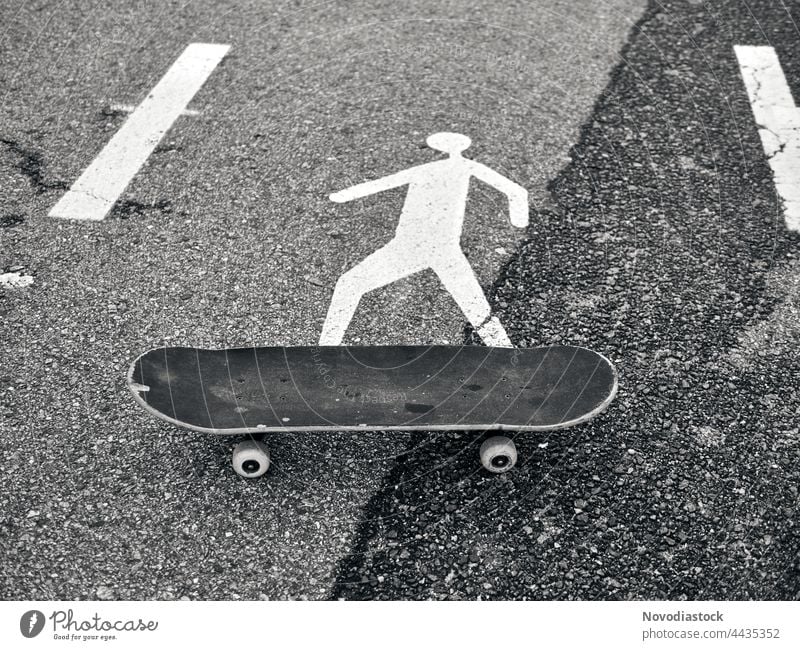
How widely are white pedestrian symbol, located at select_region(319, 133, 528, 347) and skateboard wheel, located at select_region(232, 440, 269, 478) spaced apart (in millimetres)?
938

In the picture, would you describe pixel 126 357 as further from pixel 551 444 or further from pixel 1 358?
pixel 551 444

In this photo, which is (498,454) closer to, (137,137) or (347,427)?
(347,427)

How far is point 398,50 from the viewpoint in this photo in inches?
310

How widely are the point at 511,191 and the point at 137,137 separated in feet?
8.96

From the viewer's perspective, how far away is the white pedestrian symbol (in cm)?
513

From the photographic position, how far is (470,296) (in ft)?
17.3

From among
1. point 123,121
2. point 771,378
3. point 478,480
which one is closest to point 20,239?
point 123,121

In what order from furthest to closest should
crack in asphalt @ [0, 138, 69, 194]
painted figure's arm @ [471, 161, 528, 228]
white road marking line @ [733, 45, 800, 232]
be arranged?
1. white road marking line @ [733, 45, 800, 232]
2. crack in asphalt @ [0, 138, 69, 194]
3. painted figure's arm @ [471, 161, 528, 228]

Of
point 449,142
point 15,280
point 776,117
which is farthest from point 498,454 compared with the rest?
point 776,117

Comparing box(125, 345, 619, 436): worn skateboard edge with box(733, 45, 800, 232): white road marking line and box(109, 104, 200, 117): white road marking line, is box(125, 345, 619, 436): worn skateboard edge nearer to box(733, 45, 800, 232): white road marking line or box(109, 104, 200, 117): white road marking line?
box(733, 45, 800, 232): white road marking line

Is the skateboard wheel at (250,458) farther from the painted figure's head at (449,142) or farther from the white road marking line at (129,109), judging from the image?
the white road marking line at (129,109)

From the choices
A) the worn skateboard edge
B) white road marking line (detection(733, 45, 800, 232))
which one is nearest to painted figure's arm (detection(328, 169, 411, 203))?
the worn skateboard edge

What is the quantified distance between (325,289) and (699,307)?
6.91ft

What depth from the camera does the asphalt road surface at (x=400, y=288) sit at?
387 centimetres
